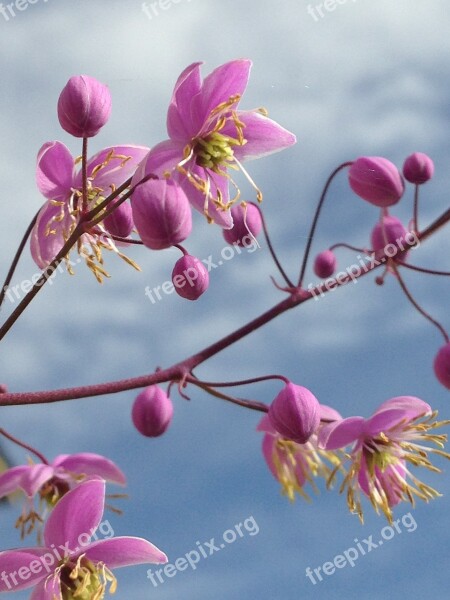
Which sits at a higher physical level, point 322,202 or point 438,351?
point 322,202

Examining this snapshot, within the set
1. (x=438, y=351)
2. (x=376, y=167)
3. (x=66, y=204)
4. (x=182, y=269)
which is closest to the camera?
(x=182, y=269)

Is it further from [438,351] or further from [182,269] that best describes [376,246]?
[182,269]

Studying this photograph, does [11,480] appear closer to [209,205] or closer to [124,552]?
[124,552]

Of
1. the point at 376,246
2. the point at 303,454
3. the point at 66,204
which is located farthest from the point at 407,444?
the point at 66,204

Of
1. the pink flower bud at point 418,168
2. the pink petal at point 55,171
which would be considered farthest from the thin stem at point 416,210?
the pink petal at point 55,171

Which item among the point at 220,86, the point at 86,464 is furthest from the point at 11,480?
the point at 220,86

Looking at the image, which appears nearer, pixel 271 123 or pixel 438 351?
pixel 271 123
